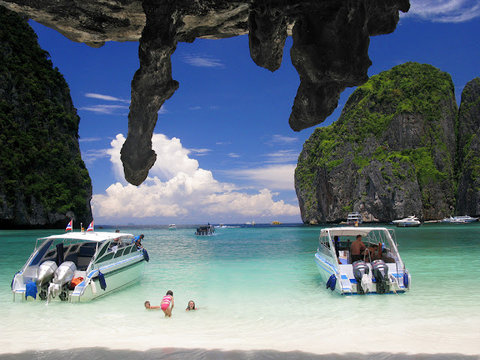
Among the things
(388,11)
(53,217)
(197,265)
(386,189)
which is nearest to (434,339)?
(388,11)

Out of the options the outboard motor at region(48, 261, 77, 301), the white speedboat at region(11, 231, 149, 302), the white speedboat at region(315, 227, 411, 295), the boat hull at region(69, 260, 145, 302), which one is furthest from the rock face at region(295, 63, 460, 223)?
the outboard motor at region(48, 261, 77, 301)

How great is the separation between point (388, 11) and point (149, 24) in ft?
5.98

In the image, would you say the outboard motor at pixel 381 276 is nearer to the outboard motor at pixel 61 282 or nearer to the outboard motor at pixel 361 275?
the outboard motor at pixel 361 275

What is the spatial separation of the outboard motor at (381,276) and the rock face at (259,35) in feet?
37.1

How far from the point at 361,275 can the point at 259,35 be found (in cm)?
1183

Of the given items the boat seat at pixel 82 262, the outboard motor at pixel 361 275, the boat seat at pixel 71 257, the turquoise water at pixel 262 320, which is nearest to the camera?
the turquoise water at pixel 262 320

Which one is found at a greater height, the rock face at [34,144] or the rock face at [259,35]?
the rock face at [34,144]

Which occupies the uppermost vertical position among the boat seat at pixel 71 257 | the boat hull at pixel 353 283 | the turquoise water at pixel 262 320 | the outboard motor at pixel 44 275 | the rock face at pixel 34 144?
the rock face at pixel 34 144

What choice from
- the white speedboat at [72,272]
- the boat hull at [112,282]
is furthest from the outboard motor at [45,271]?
the boat hull at [112,282]

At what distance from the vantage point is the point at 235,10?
10.2 feet

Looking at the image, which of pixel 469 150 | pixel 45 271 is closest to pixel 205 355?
pixel 45 271

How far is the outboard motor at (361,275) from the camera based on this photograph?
12844 millimetres

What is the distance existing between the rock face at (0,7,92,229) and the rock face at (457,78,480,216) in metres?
91.5

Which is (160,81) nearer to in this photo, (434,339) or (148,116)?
(148,116)
